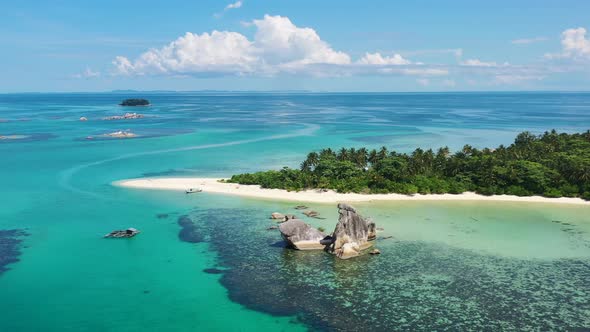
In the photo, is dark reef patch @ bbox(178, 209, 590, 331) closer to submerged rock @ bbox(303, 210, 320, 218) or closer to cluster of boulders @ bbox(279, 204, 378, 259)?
cluster of boulders @ bbox(279, 204, 378, 259)

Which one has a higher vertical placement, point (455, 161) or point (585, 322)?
point (455, 161)

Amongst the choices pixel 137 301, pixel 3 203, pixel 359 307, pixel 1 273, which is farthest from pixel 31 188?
pixel 359 307

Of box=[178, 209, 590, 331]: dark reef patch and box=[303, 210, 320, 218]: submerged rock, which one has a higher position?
box=[303, 210, 320, 218]: submerged rock

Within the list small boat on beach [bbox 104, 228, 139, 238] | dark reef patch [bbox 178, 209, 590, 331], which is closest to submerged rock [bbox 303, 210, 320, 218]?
dark reef patch [bbox 178, 209, 590, 331]

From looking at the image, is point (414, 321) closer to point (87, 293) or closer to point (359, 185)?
point (87, 293)

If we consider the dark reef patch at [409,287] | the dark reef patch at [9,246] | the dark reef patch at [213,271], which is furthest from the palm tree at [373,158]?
the dark reef patch at [9,246]

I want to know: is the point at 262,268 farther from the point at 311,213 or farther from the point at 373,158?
the point at 373,158

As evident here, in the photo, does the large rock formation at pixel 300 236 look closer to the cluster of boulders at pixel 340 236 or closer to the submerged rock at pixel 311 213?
the cluster of boulders at pixel 340 236
